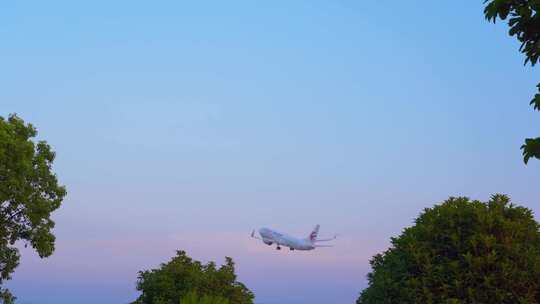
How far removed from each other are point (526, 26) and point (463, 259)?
18079 millimetres

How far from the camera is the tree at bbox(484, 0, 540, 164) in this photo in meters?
14.0

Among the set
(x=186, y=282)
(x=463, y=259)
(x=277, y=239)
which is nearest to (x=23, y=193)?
(x=186, y=282)

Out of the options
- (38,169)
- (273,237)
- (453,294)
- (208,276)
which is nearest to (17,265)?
(38,169)

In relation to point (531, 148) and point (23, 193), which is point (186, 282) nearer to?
point (23, 193)

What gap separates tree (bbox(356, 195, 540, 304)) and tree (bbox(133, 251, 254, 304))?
526 inches

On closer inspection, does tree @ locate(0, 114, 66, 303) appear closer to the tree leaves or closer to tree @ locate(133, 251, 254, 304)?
tree @ locate(133, 251, 254, 304)

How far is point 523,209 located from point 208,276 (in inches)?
785

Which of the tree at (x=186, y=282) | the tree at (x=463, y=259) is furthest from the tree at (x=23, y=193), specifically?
the tree at (x=463, y=259)

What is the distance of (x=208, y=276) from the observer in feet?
147

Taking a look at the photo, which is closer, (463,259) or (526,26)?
(526,26)

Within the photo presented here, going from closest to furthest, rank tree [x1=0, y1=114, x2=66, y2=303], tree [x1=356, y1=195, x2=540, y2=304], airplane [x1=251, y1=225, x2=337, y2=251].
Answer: tree [x1=356, y1=195, x2=540, y2=304], tree [x1=0, y1=114, x2=66, y2=303], airplane [x1=251, y1=225, x2=337, y2=251]

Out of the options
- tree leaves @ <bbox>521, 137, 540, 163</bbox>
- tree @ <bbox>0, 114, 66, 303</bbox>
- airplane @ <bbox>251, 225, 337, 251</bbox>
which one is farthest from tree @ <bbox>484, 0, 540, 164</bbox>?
airplane @ <bbox>251, 225, 337, 251</bbox>

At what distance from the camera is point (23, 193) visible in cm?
4025

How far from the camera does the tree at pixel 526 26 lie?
14000 millimetres
